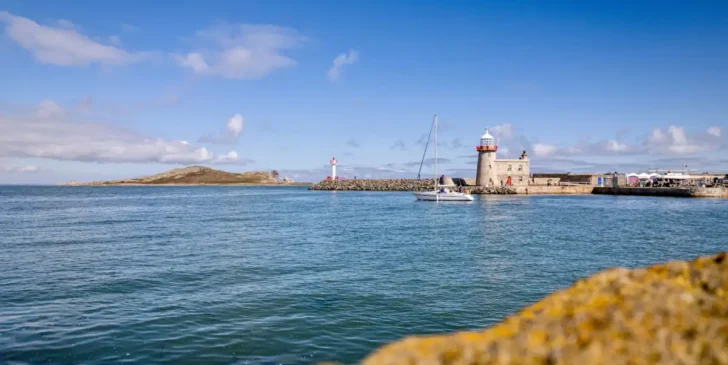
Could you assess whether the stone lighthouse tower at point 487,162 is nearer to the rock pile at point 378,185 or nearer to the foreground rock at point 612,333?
the rock pile at point 378,185

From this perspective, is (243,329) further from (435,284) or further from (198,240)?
(198,240)

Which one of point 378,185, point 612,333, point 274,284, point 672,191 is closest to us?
point 612,333

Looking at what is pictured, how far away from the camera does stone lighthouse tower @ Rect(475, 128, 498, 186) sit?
349 ft

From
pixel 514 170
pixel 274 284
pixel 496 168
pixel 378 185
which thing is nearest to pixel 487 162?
pixel 496 168

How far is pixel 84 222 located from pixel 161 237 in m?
20.0

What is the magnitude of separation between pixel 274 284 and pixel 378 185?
481 ft

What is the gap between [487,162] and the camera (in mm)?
109125

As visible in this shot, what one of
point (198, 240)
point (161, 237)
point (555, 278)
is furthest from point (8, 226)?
point (555, 278)

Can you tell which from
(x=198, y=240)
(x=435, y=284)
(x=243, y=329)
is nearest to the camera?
(x=243, y=329)

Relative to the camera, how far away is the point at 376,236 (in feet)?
121

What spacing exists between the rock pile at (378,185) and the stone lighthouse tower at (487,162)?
109 ft

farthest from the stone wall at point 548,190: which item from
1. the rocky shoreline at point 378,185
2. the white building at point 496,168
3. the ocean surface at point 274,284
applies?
the ocean surface at point 274,284

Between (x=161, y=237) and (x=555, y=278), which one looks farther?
(x=161, y=237)

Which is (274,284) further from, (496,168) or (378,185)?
(378,185)
